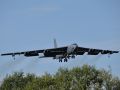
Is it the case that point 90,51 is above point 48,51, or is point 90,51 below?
below

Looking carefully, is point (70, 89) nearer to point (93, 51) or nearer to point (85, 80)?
point (85, 80)

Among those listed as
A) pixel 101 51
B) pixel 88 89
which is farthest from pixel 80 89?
pixel 101 51

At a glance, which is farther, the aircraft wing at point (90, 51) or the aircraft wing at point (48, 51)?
the aircraft wing at point (90, 51)

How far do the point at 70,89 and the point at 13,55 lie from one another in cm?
5648

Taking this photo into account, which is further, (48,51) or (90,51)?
(90,51)

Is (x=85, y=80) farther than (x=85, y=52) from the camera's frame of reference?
Yes

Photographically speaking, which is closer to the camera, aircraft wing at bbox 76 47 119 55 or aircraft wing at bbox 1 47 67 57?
aircraft wing at bbox 1 47 67 57

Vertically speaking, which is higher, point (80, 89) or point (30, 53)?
point (30, 53)

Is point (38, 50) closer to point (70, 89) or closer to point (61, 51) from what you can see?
point (61, 51)

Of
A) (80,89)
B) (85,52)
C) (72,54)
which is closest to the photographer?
(72,54)

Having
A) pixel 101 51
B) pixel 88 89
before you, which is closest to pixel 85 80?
pixel 88 89

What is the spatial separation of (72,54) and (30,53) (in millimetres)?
10341

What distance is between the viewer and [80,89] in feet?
648

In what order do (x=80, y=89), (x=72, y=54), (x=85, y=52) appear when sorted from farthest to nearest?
(x=80, y=89) < (x=85, y=52) < (x=72, y=54)
